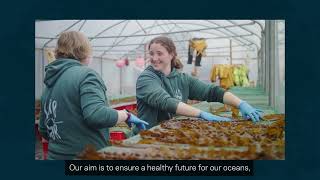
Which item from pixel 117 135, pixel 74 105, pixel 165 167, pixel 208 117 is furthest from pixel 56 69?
pixel 208 117

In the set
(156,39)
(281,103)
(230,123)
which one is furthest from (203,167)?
(156,39)

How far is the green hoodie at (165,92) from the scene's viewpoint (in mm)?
6035

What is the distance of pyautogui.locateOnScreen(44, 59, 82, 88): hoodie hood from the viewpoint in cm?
582

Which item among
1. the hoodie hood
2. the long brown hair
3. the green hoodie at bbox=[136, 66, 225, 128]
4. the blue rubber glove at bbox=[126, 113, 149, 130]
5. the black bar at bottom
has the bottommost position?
the black bar at bottom

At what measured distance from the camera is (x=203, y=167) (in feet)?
19.6

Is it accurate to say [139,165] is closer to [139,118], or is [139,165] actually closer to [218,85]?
[139,118]

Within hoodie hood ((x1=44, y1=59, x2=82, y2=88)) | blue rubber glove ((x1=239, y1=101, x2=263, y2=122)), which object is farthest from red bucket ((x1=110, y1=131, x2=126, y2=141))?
blue rubber glove ((x1=239, y1=101, x2=263, y2=122))

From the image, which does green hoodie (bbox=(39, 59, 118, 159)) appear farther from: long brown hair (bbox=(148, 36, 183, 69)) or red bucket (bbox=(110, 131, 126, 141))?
long brown hair (bbox=(148, 36, 183, 69))

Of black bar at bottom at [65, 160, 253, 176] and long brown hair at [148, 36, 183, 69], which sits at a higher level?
long brown hair at [148, 36, 183, 69]

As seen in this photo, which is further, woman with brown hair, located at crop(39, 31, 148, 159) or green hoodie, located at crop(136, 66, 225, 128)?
green hoodie, located at crop(136, 66, 225, 128)

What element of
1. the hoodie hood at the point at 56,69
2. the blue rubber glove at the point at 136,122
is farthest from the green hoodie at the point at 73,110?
the blue rubber glove at the point at 136,122

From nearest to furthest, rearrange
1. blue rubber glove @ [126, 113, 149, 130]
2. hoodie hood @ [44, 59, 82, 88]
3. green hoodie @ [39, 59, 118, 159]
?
green hoodie @ [39, 59, 118, 159], hoodie hood @ [44, 59, 82, 88], blue rubber glove @ [126, 113, 149, 130]

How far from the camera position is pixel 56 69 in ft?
19.3

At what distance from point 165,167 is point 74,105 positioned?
1.24m
